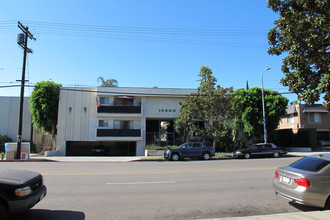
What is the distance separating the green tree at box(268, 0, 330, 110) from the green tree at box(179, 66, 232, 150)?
53.5 feet

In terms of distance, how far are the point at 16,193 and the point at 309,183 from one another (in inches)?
251

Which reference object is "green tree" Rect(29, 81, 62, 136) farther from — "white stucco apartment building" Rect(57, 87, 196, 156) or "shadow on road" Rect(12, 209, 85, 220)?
"shadow on road" Rect(12, 209, 85, 220)

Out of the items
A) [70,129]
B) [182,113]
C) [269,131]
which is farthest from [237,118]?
[70,129]

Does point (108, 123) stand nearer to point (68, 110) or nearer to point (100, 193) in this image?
point (68, 110)

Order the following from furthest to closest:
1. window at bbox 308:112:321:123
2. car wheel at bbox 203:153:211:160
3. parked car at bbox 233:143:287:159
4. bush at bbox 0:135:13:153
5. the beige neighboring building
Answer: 1. window at bbox 308:112:321:123
2. the beige neighboring building
3. bush at bbox 0:135:13:153
4. parked car at bbox 233:143:287:159
5. car wheel at bbox 203:153:211:160

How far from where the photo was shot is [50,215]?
17.7ft

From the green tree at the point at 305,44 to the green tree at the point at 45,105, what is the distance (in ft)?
87.8

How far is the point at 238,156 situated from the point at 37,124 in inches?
928

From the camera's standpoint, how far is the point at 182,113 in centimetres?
2616

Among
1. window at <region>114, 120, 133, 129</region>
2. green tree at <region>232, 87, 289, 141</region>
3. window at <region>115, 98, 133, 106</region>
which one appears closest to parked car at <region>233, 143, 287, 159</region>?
green tree at <region>232, 87, 289, 141</region>

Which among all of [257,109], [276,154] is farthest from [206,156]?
[257,109]

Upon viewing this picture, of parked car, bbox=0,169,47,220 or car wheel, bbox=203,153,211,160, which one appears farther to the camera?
car wheel, bbox=203,153,211,160

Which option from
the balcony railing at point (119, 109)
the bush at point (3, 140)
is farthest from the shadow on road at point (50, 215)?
the bush at point (3, 140)

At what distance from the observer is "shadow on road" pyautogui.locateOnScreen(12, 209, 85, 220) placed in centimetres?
527
